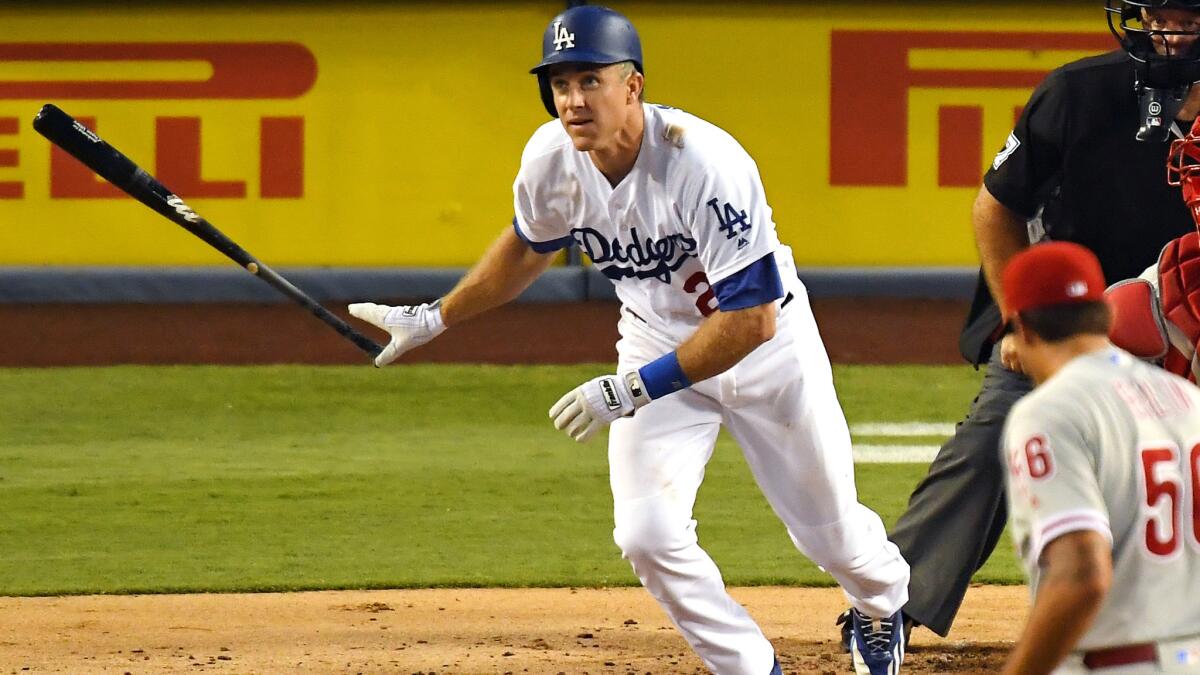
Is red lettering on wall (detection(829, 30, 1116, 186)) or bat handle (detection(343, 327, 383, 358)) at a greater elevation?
red lettering on wall (detection(829, 30, 1116, 186))

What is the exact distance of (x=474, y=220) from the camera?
11383mm

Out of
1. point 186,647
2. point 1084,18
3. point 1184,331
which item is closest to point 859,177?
point 1084,18

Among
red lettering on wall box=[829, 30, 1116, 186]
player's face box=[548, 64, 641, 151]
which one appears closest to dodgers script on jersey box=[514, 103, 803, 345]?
player's face box=[548, 64, 641, 151]

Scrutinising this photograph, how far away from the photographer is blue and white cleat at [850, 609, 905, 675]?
189 inches

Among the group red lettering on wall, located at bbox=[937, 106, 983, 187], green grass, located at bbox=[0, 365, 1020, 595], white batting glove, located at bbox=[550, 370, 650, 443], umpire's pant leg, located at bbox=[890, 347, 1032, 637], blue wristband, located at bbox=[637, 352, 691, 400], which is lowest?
green grass, located at bbox=[0, 365, 1020, 595]

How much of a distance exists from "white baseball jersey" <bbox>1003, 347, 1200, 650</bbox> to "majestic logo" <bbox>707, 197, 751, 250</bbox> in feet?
5.04

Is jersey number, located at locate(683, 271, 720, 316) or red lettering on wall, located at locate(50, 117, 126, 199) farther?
red lettering on wall, located at locate(50, 117, 126, 199)

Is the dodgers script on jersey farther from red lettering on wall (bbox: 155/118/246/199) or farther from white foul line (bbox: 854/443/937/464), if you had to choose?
red lettering on wall (bbox: 155/118/246/199)

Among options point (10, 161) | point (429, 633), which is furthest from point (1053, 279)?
point (10, 161)

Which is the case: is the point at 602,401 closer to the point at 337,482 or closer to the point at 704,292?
the point at 704,292

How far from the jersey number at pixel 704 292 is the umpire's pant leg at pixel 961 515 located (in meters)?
0.94

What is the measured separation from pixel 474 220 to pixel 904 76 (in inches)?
110

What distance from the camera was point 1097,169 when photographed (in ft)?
14.7

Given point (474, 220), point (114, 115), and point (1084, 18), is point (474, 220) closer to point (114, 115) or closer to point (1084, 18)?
point (114, 115)
